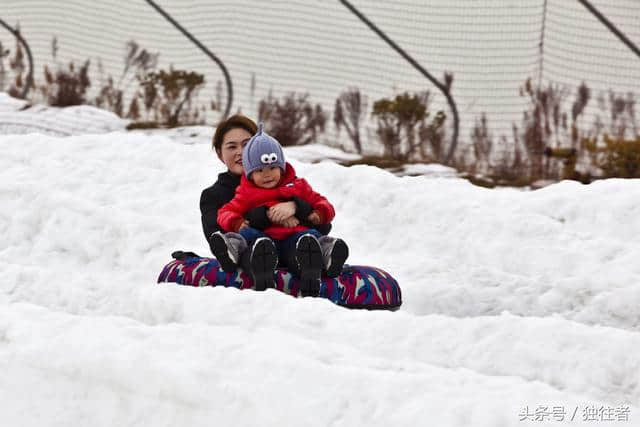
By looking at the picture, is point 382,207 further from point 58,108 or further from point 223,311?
point 58,108

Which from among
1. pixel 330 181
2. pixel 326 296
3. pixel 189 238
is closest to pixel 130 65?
pixel 330 181

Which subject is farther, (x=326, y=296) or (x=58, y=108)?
(x=58, y=108)

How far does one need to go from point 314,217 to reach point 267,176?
0.31 m

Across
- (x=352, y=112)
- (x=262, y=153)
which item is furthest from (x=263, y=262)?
(x=352, y=112)

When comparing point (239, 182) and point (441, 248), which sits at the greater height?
point (239, 182)

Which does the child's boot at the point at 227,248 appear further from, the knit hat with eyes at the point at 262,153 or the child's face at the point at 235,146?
the child's face at the point at 235,146

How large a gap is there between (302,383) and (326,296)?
182 centimetres

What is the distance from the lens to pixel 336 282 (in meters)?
4.84

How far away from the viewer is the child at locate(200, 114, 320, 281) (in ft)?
15.1

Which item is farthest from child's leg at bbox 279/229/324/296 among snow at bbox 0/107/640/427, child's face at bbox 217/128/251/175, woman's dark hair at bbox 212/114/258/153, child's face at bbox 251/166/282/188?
woman's dark hair at bbox 212/114/258/153

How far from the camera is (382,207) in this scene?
7.34m

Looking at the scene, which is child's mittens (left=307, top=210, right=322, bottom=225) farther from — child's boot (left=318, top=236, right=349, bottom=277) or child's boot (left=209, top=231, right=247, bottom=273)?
child's boot (left=209, top=231, right=247, bottom=273)

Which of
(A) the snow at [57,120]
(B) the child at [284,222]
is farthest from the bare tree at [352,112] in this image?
(B) the child at [284,222]

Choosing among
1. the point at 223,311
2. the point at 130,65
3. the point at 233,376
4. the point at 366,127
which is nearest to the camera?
the point at 233,376
